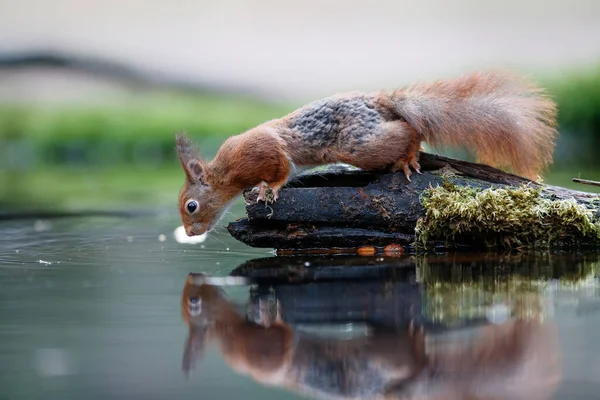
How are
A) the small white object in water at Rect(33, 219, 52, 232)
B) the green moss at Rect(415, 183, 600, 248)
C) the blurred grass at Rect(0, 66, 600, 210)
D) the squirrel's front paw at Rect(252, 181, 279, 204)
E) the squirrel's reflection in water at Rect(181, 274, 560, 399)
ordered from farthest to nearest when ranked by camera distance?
the blurred grass at Rect(0, 66, 600, 210) → the small white object in water at Rect(33, 219, 52, 232) → the squirrel's front paw at Rect(252, 181, 279, 204) → the green moss at Rect(415, 183, 600, 248) → the squirrel's reflection in water at Rect(181, 274, 560, 399)

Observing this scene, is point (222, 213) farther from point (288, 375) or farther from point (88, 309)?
point (288, 375)

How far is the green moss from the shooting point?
137 inches

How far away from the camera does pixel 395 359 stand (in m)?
1.81

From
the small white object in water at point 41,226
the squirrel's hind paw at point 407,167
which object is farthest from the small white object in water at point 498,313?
the small white object in water at point 41,226

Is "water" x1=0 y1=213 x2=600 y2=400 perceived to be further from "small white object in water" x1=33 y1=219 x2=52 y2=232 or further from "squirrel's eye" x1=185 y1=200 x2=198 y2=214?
"small white object in water" x1=33 y1=219 x2=52 y2=232

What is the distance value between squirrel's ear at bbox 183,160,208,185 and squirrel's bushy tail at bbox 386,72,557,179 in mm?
965

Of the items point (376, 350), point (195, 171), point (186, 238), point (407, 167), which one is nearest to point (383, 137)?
point (407, 167)

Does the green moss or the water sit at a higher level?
the green moss

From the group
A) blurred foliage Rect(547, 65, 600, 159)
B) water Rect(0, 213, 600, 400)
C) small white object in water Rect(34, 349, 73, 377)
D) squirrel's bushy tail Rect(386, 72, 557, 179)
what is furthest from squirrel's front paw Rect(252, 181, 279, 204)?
blurred foliage Rect(547, 65, 600, 159)

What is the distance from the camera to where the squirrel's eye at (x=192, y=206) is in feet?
12.4

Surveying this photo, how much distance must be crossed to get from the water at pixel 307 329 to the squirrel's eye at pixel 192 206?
1.19ft

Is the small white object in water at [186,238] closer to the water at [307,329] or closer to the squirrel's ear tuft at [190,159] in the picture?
the squirrel's ear tuft at [190,159]

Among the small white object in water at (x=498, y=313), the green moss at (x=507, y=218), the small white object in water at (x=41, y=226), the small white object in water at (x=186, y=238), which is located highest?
the green moss at (x=507, y=218)

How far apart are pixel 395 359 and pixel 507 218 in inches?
72.4
